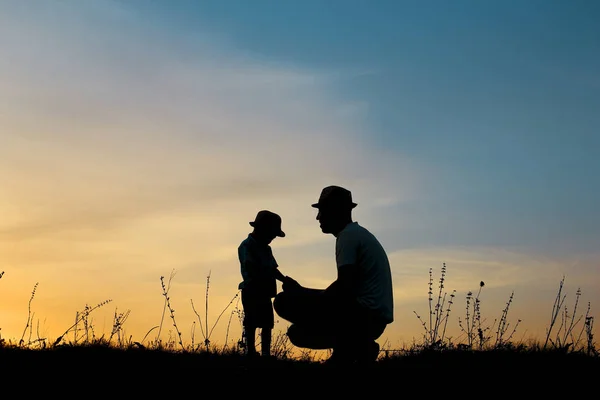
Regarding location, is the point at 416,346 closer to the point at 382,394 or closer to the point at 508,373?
the point at 508,373

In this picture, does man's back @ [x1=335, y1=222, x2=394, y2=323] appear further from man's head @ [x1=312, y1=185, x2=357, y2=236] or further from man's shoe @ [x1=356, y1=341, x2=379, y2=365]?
man's shoe @ [x1=356, y1=341, x2=379, y2=365]

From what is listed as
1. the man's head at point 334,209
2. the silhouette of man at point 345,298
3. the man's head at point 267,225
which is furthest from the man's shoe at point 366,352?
the man's head at point 267,225

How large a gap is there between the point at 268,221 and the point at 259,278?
0.94 m

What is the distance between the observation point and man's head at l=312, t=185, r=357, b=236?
8320 mm

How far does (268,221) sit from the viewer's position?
1132 centimetres

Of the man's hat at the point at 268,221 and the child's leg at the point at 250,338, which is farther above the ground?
the man's hat at the point at 268,221

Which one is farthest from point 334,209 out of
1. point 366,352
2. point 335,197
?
point 366,352

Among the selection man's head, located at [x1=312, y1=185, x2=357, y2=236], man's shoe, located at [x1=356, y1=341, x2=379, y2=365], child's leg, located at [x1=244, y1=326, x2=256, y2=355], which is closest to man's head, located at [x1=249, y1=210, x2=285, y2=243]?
child's leg, located at [x1=244, y1=326, x2=256, y2=355]

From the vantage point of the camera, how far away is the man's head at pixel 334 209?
27.3 feet

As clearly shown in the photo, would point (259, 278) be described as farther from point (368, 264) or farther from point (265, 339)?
point (368, 264)

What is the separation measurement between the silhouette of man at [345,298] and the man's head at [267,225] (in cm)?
286

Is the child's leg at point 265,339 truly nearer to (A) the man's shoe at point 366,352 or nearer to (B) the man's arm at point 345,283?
(A) the man's shoe at point 366,352

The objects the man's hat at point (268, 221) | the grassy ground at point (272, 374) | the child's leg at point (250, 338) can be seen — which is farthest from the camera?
the man's hat at point (268, 221)

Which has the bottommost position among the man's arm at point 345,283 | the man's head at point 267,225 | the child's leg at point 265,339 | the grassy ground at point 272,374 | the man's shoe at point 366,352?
the grassy ground at point 272,374
